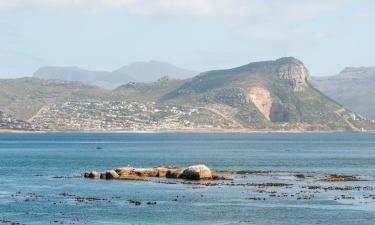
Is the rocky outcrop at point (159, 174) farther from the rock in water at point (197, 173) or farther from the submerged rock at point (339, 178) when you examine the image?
the submerged rock at point (339, 178)

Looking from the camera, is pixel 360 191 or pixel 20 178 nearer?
pixel 360 191

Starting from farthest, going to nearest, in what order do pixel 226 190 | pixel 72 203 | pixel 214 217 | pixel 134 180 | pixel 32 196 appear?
pixel 134 180 < pixel 226 190 < pixel 32 196 < pixel 72 203 < pixel 214 217

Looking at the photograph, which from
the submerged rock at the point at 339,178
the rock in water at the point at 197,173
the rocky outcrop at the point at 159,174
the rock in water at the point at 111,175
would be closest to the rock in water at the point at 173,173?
the rocky outcrop at the point at 159,174

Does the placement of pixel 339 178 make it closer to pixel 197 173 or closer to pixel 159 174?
pixel 197 173

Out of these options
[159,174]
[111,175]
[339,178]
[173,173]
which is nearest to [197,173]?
[173,173]

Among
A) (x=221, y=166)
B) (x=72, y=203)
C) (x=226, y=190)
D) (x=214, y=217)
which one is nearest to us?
(x=214, y=217)

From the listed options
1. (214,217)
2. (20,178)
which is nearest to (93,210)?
(214,217)

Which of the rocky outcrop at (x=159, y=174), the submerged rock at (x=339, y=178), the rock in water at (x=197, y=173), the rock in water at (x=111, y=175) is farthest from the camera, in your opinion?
the rock in water at (x=111, y=175)

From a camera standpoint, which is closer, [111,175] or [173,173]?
[111,175]

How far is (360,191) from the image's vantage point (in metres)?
106

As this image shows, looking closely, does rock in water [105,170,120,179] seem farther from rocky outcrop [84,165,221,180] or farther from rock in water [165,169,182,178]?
rock in water [165,169,182,178]

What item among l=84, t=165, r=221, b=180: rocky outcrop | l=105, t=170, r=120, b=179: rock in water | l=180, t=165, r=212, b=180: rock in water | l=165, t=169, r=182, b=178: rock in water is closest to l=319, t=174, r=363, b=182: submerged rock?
l=84, t=165, r=221, b=180: rocky outcrop

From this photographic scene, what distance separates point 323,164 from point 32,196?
9421cm

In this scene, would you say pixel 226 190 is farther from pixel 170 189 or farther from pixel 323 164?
pixel 323 164
